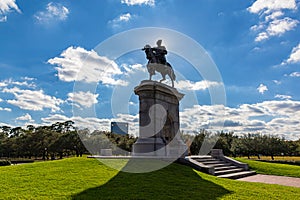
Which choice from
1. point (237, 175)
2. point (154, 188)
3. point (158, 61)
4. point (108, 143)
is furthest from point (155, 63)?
point (108, 143)

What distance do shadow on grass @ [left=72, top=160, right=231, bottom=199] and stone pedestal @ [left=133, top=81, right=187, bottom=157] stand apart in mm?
4222

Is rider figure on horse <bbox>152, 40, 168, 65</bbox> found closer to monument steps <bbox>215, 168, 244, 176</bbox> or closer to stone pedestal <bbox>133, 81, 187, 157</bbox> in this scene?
stone pedestal <bbox>133, 81, 187, 157</bbox>

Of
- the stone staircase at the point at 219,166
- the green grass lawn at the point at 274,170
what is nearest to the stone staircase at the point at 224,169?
the stone staircase at the point at 219,166

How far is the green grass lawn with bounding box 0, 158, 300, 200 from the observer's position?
21.4 ft

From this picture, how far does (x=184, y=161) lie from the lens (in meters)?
12.3


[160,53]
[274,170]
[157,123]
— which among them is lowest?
[274,170]

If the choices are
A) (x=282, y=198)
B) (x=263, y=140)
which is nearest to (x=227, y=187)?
(x=282, y=198)

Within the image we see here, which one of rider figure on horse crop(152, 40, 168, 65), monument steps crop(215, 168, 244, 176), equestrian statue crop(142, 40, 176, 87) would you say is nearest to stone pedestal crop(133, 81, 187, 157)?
equestrian statue crop(142, 40, 176, 87)

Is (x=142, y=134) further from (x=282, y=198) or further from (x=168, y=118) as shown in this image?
(x=282, y=198)

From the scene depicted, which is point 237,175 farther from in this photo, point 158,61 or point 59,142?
point 59,142

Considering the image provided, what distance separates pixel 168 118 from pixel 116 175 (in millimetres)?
8485

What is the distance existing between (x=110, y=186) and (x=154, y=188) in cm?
131

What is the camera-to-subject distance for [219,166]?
1412 centimetres

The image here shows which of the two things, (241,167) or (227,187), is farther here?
(241,167)
